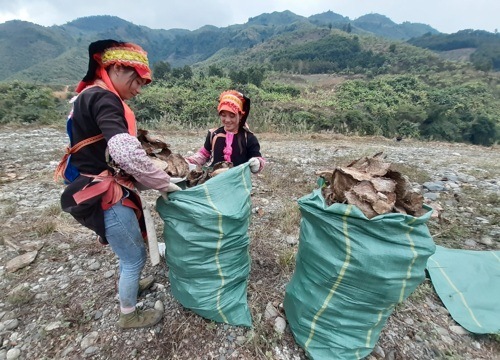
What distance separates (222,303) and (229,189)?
2.30ft

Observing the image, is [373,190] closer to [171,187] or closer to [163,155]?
[171,187]

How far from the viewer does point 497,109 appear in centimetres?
2742

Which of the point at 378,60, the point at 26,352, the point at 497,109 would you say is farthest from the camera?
the point at 378,60

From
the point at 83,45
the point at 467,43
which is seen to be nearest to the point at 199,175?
the point at 467,43

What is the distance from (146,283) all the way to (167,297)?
199 mm

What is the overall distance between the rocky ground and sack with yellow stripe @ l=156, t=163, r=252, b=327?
18 cm

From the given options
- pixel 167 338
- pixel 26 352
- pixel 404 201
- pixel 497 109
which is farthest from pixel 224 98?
pixel 497 109

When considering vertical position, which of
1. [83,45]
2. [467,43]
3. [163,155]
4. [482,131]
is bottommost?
[482,131]

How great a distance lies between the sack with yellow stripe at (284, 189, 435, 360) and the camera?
1350 mm

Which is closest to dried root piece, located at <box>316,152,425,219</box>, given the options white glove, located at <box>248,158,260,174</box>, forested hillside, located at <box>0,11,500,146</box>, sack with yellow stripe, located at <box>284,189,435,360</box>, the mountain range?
sack with yellow stripe, located at <box>284,189,435,360</box>

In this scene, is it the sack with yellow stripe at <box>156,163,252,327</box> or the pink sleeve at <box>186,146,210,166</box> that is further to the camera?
the pink sleeve at <box>186,146,210,166</box>

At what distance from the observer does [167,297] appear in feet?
6.53

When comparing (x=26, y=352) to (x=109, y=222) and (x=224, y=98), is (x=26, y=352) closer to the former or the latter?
(x=109, y=222)

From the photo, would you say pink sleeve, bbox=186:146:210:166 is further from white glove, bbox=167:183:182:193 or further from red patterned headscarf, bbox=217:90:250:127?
white glove, bbox=167:183:182:193
